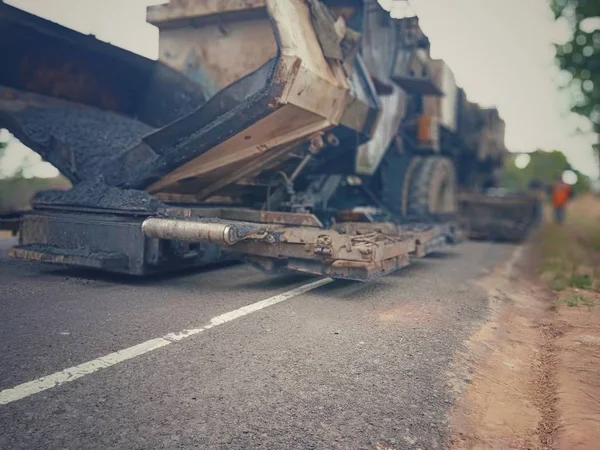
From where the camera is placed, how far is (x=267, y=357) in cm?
252

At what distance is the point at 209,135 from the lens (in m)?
4.38

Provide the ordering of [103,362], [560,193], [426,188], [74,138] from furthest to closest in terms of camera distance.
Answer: [560,193] < [426,188] < [74,138] < [103,362]

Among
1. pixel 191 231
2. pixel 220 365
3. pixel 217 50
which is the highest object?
pixel 217 50

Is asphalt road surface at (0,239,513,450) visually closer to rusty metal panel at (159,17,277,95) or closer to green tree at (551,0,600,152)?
rusty metal panel at (159,17,277,95)

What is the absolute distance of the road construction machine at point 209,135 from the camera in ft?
13.3

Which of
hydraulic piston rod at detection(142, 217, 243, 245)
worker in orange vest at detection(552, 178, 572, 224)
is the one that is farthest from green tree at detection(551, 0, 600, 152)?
hydraulic piston rod at detection(142, 217, 243, 245)

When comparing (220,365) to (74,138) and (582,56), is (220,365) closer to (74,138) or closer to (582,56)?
(74,138)

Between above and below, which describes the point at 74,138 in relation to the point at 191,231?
above

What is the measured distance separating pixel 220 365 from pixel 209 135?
2.55 meters

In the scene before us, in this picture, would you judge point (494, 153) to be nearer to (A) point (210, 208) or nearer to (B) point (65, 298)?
(A) point (210, 208)

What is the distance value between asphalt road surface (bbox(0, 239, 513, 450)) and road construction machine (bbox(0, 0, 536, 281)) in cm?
40

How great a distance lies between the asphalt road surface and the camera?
1759 millimetres

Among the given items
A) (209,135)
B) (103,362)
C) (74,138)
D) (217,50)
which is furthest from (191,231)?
(217,50)

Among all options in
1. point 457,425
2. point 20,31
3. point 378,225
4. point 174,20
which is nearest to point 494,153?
point 378,225
